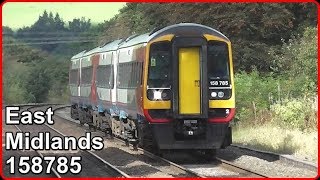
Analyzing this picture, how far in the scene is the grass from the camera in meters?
16.1

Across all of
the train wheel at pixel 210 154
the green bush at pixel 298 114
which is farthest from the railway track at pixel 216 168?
the green bush at pixel 298 114

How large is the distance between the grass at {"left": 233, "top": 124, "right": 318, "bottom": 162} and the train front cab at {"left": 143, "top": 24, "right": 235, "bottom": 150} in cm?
208

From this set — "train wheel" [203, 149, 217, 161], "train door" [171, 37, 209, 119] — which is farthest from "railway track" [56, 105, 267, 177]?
"train door" [171, 37, 209, 119]

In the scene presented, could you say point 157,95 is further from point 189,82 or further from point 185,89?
point 189,82

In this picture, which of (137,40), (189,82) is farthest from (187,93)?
(137,40)

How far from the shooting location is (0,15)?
42.2 ft

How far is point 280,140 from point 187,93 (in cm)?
432

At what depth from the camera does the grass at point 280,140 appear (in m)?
16.1

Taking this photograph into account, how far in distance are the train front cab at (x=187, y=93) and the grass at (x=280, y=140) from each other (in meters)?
2.08

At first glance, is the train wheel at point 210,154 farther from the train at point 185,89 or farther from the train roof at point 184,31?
the train roof at point 184,31

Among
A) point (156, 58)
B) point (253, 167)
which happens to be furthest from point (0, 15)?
point (253, 167)

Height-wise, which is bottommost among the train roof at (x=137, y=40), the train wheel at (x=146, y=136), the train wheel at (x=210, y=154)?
the train wheel at (x=210, y=154)

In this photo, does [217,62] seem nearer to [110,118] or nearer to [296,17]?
[110,118]

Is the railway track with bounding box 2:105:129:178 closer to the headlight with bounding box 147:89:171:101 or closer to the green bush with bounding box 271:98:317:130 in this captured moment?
the headlight with bounding box 147:89:171:101
